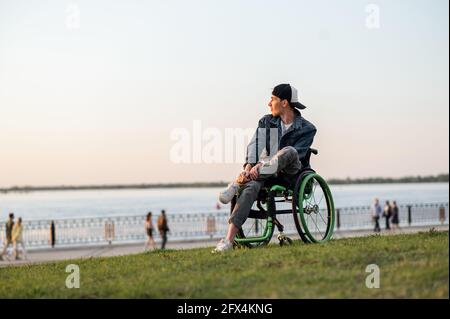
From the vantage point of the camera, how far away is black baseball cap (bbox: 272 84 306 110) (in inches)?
317

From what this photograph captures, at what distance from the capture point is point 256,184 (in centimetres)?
766

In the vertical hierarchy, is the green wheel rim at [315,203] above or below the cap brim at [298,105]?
below

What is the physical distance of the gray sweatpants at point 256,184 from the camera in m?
7.56

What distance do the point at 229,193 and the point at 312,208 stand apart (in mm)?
1094

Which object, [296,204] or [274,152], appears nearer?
[296,204]

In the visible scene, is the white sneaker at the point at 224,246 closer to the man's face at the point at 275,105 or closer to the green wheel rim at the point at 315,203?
the green wheel rim at the point at 315,203

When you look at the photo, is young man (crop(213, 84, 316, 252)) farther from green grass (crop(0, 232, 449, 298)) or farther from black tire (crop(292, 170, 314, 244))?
green grass (crop(0, 232, 449, 298))

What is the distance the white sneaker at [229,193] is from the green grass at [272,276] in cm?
64

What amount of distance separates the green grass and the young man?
51cm

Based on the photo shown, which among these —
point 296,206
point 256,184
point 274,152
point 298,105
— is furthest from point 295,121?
point 296,206

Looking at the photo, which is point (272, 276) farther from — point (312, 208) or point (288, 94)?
point (288, 94)

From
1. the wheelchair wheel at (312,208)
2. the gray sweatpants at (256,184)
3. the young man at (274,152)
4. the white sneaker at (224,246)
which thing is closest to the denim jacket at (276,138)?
the young man at (274,152)
